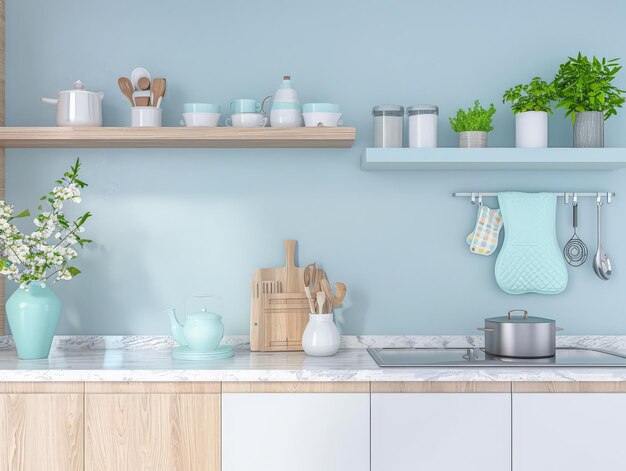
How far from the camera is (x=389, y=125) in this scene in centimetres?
256

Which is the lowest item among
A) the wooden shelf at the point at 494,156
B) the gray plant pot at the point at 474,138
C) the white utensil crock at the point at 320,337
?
the white utensil crock at the point at 320,337

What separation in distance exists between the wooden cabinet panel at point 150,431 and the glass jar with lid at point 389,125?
1.11 meters

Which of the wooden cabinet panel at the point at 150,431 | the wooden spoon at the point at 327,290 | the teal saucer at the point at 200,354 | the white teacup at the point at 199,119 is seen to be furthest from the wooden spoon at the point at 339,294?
the white teacup at the point at 199,119

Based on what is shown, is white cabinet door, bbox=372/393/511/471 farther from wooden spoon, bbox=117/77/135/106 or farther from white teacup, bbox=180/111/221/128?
wooden spoon, bbox=117/77/135/106

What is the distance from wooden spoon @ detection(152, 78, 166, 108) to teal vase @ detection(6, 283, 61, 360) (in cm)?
82

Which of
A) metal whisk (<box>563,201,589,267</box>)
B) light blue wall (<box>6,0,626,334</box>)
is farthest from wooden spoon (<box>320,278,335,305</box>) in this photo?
metal whisk (<box>563,201,589,267</box>)

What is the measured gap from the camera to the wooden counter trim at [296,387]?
6.99 feet

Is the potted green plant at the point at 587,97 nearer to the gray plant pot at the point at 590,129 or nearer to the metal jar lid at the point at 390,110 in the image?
the gray plant pot at the point at 590,129

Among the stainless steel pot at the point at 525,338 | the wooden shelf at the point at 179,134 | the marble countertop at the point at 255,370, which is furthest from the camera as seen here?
the wooden shelf at the point at 179,134

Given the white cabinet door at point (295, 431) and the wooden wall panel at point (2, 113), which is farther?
the wooden wall panel at point (2, 113)

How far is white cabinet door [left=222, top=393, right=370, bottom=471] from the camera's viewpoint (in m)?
2.13

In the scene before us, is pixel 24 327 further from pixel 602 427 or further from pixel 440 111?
pixel 602 427

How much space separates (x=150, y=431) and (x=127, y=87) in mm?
1265

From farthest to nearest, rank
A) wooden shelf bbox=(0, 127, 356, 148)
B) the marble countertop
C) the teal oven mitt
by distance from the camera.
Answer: the teal oven mitt, wooden shelf bbox=(0, 127, 356, 148), the marble countertop
